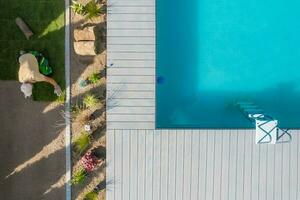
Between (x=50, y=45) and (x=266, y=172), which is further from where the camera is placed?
(x=50, y=45)

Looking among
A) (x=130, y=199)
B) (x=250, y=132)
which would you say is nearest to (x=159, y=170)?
Result: (x=130, y=199)

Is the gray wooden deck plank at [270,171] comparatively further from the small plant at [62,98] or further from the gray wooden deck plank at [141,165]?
the small plant at [62,98]

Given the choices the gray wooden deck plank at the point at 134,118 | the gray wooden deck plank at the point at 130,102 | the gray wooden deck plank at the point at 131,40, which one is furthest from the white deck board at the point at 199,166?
the gray wooden deck plank at the point at 131,40

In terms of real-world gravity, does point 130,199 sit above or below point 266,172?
below

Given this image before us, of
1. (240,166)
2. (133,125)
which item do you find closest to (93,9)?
(133,125)

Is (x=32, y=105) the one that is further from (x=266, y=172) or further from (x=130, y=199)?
(x=266, y=172)

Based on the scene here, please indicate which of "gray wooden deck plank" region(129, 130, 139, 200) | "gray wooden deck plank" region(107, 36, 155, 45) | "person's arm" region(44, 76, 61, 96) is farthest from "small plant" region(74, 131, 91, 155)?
"gray wooden deck plank" region(107, 36, 155, 45)
